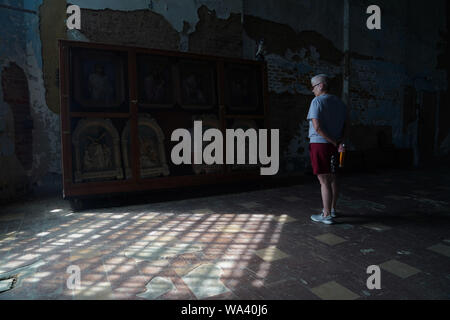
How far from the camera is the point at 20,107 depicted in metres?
4.16

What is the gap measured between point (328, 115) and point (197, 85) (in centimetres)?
241

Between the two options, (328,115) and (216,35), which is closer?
(328,115)

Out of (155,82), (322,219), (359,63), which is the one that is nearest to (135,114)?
(155,82)

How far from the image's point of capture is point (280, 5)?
6.16 metres

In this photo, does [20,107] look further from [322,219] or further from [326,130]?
[322,219]

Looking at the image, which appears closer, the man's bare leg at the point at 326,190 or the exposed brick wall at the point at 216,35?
the man's bare leg at the point at 326,190

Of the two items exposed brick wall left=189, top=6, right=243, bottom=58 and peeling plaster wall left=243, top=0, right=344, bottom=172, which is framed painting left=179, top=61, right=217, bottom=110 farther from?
peeling plaster wall left=243, top=0, right=344, bottom=172

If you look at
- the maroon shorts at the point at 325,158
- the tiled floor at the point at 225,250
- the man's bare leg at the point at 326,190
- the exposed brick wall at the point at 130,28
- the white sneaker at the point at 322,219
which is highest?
the exposed brick wall at the point at 130,28

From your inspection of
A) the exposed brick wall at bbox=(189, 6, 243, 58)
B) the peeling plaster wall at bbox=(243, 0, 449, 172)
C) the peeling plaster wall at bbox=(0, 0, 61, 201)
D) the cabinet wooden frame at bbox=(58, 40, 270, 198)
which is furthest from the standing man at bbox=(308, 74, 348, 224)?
the peeling plaster wall at bbox=(0, 0, 61, 201)

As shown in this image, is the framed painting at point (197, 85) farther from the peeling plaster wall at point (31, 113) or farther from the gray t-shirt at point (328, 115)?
the gray t-shirt at point (328, 115)

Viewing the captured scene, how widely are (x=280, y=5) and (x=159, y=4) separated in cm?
273

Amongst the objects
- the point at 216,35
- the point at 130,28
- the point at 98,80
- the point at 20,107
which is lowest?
the point at 20,107

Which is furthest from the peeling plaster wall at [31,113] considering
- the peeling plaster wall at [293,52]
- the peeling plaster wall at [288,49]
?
the peeling plaster wall at [293,52]

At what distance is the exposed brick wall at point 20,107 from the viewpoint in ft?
13.3
